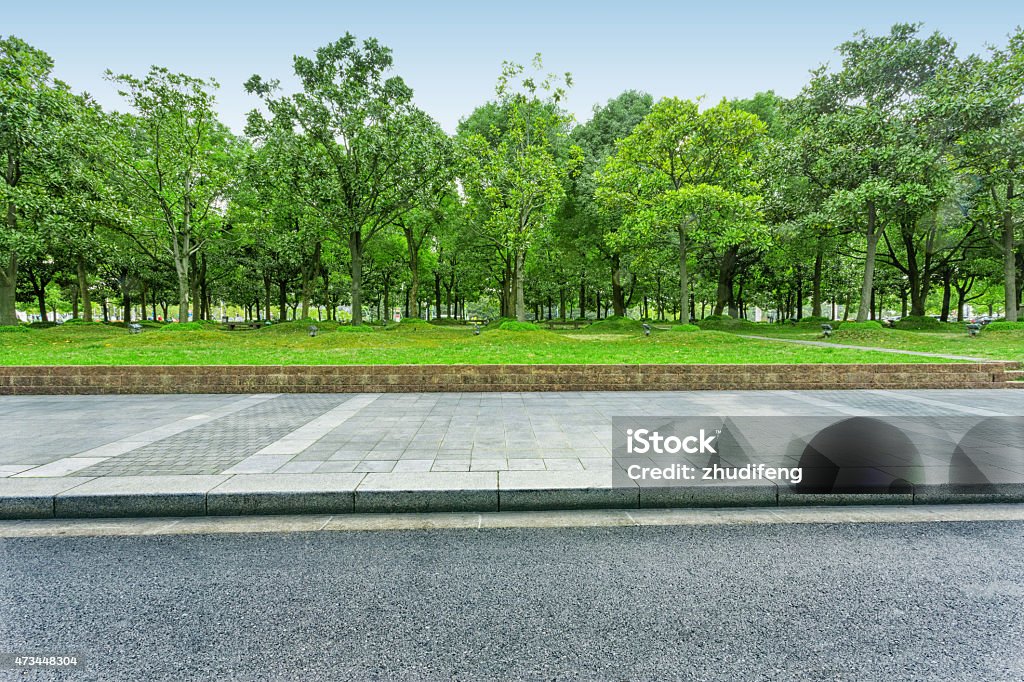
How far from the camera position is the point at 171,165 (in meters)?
22.4

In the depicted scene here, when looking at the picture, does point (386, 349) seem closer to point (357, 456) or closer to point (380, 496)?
point (357, 456)

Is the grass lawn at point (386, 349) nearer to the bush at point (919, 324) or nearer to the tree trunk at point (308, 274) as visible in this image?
the bush at point (919, 324)

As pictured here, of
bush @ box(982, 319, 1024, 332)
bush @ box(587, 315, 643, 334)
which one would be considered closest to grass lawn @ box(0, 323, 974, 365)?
bush @ box(587, 315, 643, 334)

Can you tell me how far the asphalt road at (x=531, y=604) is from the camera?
2.25 metres

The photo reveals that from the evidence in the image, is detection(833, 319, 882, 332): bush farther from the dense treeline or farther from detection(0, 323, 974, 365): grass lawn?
detection(0, 323, 974, 365): grass lawn

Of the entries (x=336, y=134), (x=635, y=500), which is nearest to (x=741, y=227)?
(x=336, y=134)

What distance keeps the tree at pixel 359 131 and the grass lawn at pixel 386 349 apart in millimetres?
6336

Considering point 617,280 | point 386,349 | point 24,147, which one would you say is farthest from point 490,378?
point 24,147

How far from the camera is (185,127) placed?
23234mm

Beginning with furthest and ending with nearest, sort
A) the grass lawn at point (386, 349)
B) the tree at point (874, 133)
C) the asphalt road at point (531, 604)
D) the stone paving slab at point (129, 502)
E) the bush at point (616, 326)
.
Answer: the bush at point (616, 326) < the tree at point (874, 133) < the grass lawn at point (386, 349) < the stone paving slab at point (129, 502) < the asphalt road at point (531, 604)

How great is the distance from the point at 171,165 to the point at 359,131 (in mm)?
9542

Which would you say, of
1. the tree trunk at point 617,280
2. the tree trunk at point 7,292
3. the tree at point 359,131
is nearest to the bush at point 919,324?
the tree trunk at point 617,280

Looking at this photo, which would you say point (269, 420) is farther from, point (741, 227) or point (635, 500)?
point (741, 227)

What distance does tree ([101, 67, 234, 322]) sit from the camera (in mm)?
22078
